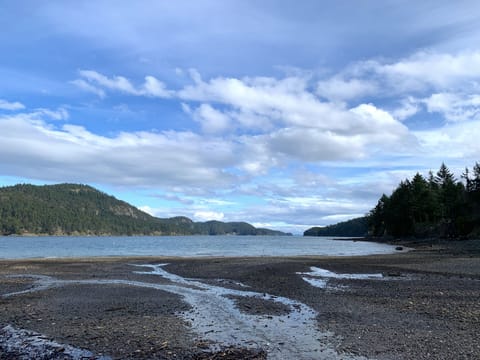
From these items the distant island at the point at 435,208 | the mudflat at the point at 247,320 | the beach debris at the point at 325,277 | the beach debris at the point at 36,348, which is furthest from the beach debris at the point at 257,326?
the distant island at the point at 435,208

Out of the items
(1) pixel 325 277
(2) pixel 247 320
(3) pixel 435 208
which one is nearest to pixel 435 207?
(3) pixel 435 208

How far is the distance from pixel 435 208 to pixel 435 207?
2.07 feet

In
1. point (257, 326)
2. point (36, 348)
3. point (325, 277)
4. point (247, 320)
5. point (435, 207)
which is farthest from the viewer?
point (435, 207)

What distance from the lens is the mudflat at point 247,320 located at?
11.2 m

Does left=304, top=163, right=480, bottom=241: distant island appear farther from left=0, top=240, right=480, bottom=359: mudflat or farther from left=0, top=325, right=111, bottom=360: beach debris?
left=0, top=325, right=111, bottom=360: beach debris

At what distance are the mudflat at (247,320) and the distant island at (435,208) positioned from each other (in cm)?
7524

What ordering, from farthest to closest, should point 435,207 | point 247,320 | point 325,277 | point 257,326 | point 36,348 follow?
1. point 435,207
2. point 325,277
3. point 247,320
4. point 257,326
5. point 36,348

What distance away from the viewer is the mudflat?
11.2 metres

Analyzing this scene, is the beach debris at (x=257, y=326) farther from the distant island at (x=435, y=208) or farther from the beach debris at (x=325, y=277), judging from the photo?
the distant island at (x=435, y=208)

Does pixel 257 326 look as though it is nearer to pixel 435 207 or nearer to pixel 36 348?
pixel 36 348

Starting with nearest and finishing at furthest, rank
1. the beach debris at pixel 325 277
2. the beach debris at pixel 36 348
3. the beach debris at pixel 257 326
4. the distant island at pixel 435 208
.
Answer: the beach debris at pixel 36 348
the beach debris at pixel 257 326
the beach debris at pixel 325 277
the distant island at pixel 435 208

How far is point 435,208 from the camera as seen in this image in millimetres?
113562

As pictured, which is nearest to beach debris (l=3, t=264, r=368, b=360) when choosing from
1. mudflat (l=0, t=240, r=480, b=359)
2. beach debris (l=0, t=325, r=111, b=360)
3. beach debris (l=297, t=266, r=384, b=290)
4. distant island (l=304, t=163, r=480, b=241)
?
mudflat (l=0, t=240, r=480, b=359)

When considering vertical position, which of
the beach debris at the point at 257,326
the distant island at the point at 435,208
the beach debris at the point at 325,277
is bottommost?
the beach debris at the point at 257,326
